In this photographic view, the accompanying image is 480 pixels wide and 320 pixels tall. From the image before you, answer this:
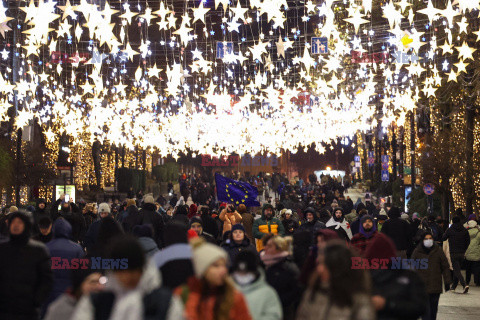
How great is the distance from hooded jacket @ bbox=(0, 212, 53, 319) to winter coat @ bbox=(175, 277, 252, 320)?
2358 mm

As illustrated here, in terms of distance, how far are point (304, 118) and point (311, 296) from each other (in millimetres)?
38047

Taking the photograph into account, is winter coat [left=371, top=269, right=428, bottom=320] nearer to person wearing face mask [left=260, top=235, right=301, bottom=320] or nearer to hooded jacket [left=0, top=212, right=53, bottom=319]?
person wearing face mask [left=260, top=235, right=301, bottom=320]

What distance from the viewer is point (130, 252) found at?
5.33m

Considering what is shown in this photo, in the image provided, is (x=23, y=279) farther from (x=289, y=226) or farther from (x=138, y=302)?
(x=289, y=226)

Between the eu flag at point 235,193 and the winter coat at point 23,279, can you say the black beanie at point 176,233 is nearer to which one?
the winter coat at point 23,279

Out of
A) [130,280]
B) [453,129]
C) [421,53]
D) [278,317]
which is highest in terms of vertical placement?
[421,53]

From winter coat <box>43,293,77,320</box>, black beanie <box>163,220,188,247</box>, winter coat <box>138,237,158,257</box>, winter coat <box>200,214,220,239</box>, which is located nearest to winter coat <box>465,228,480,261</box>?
winter coat <box>200,214,220,239</box>

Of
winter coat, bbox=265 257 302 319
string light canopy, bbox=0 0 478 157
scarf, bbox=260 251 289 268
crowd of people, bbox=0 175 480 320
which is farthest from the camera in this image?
string light canopy, bbox=0 0 478 157

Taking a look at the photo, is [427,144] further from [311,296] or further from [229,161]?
[229,161]

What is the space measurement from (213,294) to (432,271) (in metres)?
7.15

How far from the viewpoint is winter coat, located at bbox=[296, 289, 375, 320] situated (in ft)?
16.8

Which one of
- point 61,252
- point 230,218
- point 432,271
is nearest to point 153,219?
point 230,218

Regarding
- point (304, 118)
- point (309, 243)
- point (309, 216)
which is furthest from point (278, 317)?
point (304, 118)

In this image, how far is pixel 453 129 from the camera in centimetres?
3047
